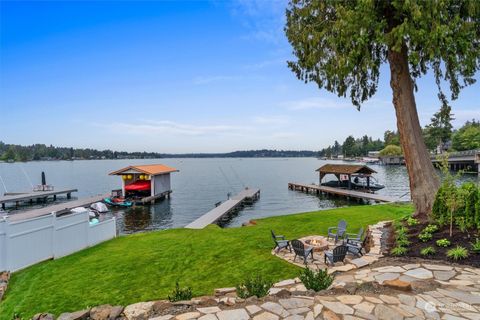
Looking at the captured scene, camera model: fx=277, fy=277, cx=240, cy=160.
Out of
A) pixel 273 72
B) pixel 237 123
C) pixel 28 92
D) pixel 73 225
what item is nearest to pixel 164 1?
pixel 273 72

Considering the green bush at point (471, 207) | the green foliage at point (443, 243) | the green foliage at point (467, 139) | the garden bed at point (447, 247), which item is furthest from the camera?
the green foliage at point (467, 139)

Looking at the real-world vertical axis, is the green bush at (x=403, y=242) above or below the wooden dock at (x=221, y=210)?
above

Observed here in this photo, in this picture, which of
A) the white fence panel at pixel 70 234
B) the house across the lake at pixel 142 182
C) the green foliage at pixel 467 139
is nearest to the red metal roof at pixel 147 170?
the house across the lake at pixel 142 182

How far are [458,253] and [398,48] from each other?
5.66 metres

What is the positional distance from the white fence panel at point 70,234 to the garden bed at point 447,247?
35.5 feet

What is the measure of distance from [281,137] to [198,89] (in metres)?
48.1

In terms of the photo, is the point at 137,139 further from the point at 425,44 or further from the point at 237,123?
the point at 425,44

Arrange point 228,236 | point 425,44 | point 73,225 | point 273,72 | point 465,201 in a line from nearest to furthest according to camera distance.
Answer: point 465,201
point 425,44
point 73,225
point 228,236
point 273,72

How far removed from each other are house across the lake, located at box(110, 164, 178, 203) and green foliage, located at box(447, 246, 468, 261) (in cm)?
2905

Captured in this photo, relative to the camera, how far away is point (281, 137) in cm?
7125

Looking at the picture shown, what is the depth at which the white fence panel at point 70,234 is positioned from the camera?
970 cm

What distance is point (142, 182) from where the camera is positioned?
111ft

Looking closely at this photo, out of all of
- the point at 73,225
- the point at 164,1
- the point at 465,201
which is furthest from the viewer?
the point at 164,1

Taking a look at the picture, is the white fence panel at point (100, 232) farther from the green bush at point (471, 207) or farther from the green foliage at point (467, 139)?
the green foliage at point (467, 139)
